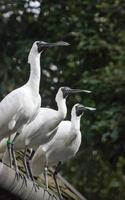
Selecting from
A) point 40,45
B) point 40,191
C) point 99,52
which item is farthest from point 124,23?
point 40,191

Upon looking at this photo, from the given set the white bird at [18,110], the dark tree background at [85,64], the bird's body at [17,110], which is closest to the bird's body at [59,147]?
the white bird at [18,110]

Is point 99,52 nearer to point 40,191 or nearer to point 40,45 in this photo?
point 40,45

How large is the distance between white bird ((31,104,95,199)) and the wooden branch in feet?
5.89

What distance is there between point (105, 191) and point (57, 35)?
2.97 metres

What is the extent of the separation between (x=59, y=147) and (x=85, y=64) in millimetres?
8738

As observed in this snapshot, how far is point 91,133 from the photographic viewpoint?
1700cm

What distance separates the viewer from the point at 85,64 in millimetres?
18750

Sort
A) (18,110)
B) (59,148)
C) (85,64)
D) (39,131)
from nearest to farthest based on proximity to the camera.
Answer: (18,110), (39,131), (59,148), (85,64)

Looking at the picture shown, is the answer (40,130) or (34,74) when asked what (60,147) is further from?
(34,74)

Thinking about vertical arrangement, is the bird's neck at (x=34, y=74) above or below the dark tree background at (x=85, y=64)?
above

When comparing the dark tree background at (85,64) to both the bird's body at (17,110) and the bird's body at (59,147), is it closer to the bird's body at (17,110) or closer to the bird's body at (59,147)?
the bird's body at (59,147)

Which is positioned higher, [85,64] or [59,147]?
[59,147]

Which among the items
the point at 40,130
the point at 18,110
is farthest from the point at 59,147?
the point at 18,110

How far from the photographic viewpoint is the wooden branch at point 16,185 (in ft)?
23.9
